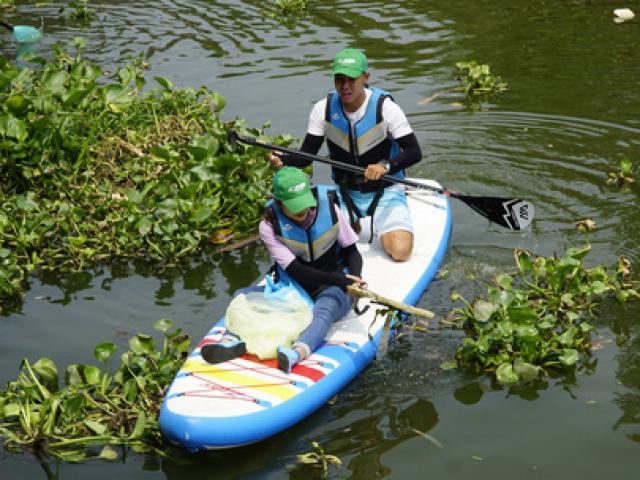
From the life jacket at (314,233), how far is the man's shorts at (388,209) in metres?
0.99

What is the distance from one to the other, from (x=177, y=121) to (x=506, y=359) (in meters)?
4.36

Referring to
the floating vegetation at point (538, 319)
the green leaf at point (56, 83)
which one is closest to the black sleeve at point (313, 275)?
the floating vegetation at point (538, 319)

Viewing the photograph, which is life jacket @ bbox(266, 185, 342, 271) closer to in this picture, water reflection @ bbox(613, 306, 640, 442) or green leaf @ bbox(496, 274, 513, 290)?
green leaf @ bbox(496, 274, 513, 290)

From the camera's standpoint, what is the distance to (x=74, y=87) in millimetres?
8438

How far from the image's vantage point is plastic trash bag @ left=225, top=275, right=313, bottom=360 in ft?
17.5

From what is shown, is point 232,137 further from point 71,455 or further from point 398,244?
point 71,455

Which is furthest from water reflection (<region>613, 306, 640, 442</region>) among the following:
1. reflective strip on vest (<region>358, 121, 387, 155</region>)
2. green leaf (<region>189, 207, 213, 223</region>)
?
green leaf (<region>189, 207, 213, 223</region>)

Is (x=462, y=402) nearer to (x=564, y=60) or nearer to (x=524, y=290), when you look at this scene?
(x=524, y=290)

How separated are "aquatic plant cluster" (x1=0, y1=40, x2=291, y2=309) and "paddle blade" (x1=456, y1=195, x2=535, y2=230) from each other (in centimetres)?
178

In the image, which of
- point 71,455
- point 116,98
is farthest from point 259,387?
point 116,98

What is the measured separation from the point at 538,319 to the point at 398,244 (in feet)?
4.14

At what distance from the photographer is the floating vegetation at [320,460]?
4.83 m

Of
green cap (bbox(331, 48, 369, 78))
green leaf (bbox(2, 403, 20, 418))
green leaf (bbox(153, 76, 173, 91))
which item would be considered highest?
green cap (bbox(331, 48, 369, 78))

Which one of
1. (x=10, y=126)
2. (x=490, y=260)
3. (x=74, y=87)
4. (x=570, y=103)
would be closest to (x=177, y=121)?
(x=74, y=87)
